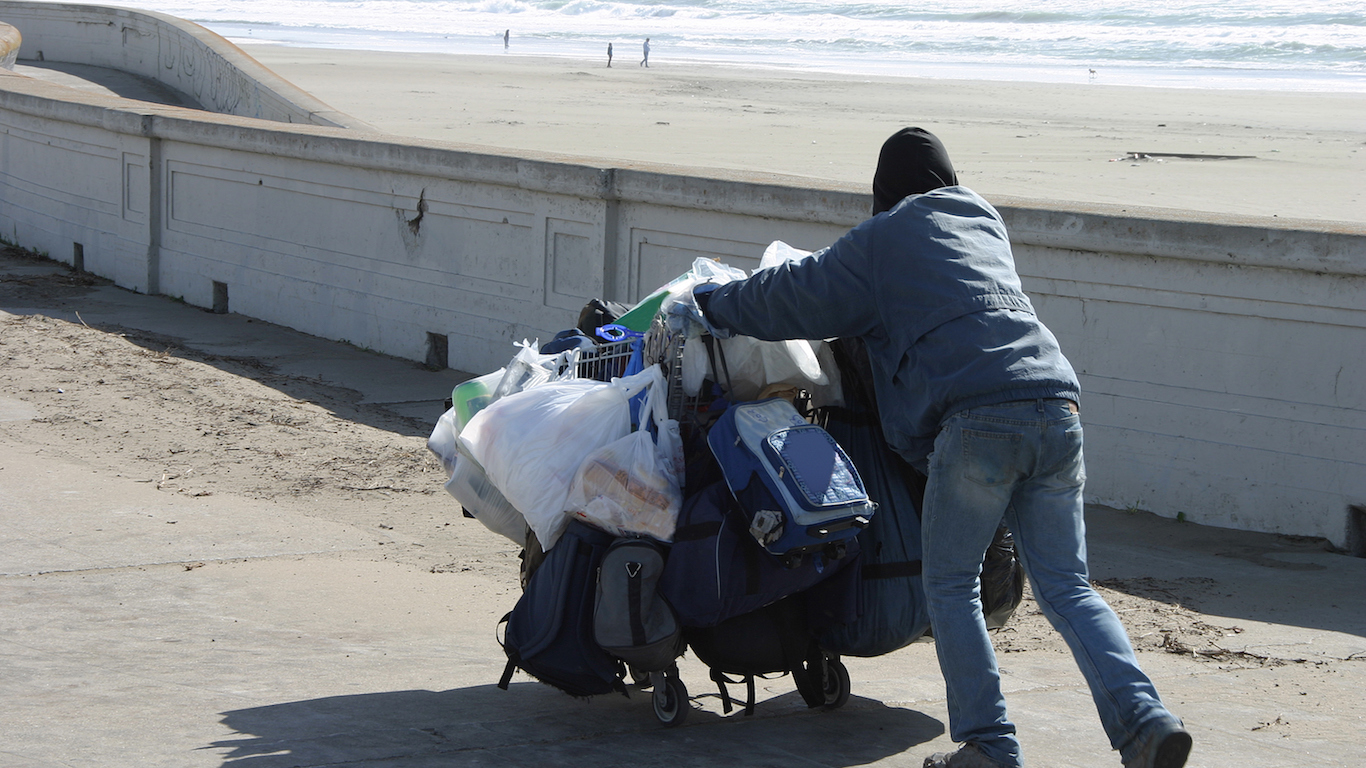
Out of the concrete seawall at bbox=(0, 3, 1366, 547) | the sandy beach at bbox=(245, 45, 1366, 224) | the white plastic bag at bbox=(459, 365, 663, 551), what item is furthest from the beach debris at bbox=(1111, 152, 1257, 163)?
the white plastic bag at bbox=(459, 365, 663, 551)

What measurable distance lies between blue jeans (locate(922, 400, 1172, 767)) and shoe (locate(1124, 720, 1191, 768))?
0.26 ft

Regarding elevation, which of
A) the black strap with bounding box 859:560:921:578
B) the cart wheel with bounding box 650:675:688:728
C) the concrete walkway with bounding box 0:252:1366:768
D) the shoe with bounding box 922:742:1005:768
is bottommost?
the concrete walkway with bounding box 0:252:1366:768

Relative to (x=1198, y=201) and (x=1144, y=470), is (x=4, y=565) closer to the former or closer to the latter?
(x=1144, y=470)

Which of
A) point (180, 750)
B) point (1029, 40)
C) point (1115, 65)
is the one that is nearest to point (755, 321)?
point (180, 750)

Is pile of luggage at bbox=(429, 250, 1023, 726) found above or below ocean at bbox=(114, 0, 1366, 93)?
below

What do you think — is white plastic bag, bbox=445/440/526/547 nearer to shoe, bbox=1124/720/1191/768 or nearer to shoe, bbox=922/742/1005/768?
shoe, bbox=922/742/1005/768

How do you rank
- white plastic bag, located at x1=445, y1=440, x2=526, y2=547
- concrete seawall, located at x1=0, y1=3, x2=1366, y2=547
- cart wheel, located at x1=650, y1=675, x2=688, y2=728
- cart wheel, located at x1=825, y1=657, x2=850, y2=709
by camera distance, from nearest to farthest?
cart wheel, located at x1=650, y1=675, x2=688, y2=728 < cart wheel, located at x1=825, y1=657, x2=850, y2=709 < white plastic bag, located at x1=445, y1=440, x2=526, y2=547 < concrete seawall, located at x1=0, y1=3, x2=1366, y2=547

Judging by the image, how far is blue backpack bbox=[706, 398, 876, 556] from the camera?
329cm

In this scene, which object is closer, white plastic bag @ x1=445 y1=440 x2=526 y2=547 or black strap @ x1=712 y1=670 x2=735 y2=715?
black strap @ x1=712 y1=670 x2=735 y2=715

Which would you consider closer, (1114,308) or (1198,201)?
(1114,308)

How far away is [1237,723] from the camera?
3723 millimetres

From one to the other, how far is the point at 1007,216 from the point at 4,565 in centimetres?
456

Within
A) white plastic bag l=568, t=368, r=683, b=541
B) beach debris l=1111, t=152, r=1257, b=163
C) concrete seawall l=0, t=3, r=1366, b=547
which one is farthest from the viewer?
beach debris l=1111, t=152, r=1257, b=163

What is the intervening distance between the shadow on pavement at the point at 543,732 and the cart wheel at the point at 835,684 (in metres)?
0.03
